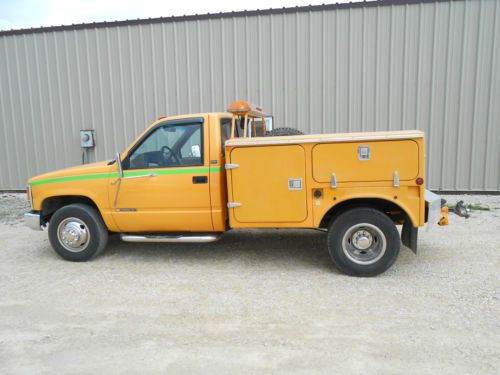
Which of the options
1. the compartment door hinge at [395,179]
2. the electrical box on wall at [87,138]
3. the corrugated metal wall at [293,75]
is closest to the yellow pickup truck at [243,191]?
the compartment door hinge at [395,179]

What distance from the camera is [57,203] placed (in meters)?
5.96

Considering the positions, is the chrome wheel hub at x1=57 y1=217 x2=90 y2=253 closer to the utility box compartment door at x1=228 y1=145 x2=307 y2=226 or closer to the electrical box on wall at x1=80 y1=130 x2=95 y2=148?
the utility box compartment door at x1=228 y1=145 x2=307 y2=226

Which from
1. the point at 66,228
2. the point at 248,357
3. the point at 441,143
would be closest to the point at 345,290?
the point at 248,357

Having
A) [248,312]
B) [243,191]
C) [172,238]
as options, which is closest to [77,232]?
[172,238]

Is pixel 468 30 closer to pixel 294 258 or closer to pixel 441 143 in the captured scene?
pixel 441 143

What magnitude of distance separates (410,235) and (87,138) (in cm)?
886

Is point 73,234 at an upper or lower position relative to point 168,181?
lower

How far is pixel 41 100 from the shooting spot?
11.1 m

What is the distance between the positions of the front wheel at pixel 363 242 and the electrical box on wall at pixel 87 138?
809cm

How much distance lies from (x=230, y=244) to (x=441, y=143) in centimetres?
611

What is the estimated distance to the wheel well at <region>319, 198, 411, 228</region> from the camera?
4805mm

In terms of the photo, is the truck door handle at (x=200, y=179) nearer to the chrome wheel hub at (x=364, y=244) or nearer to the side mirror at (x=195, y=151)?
the side mirror at (x=195, y=151)

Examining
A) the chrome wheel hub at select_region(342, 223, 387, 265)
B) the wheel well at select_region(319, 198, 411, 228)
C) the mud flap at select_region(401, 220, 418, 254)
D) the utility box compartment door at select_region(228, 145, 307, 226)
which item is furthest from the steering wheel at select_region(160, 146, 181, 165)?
the mud flap at select_region(401, 220, 418, 254)

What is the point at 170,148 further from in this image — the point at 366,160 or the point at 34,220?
the point at 366,160
